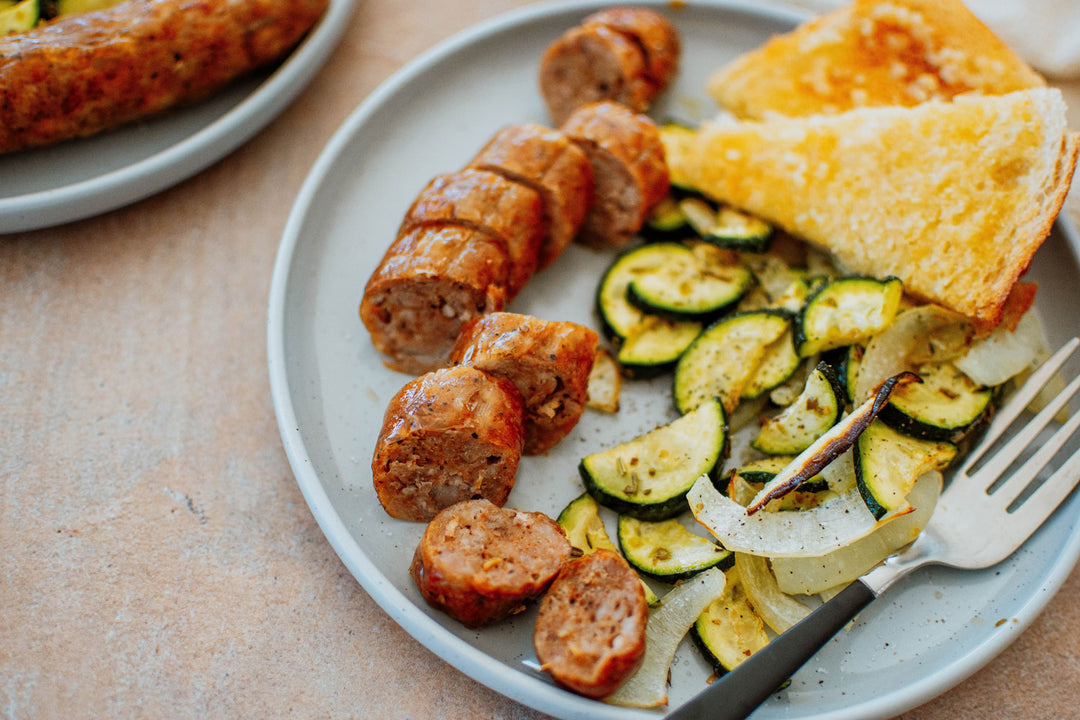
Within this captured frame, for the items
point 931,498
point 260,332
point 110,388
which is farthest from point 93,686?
point 931,498

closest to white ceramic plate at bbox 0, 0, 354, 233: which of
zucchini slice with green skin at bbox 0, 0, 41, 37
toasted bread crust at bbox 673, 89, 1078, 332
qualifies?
zucchini slice with green skin at bbox 0, 0, 41, 37

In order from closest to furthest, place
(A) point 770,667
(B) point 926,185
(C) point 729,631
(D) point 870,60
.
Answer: (A) point 770,667 < (C) point 729,631 < (B) point 926,185 < (D) point 870,60

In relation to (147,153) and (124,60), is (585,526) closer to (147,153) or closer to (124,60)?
(147,153)

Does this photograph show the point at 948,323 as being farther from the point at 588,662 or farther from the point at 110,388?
the point at 110,388

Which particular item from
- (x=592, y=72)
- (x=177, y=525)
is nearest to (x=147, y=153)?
(x=177, y=525)

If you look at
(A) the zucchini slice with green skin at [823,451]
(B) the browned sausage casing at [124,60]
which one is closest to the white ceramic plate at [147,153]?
(B) the browned sausage casing at [124,60]

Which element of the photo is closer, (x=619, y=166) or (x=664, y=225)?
(x=619, y=166)

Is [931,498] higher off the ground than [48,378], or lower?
higher
